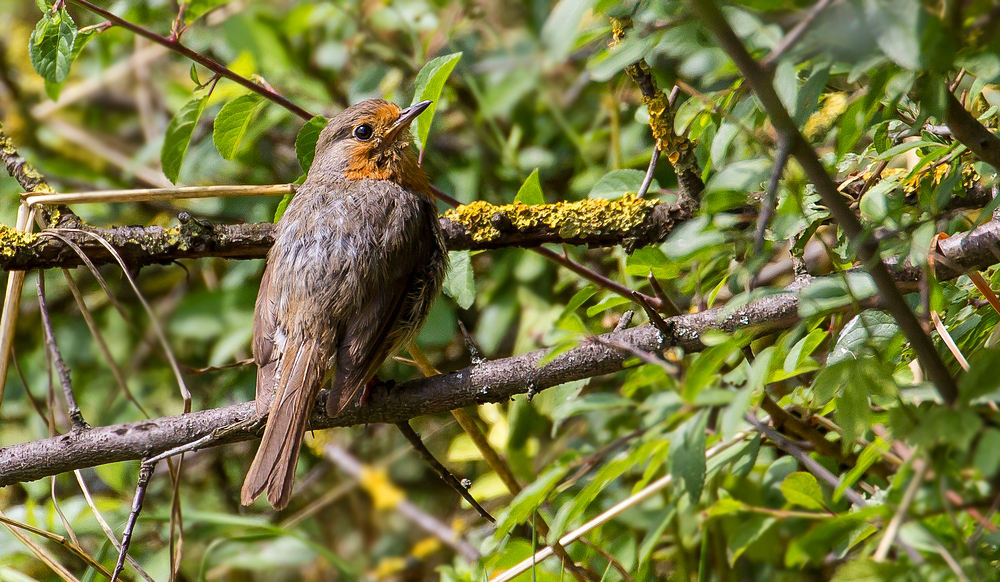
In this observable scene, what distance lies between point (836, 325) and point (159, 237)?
2.17m

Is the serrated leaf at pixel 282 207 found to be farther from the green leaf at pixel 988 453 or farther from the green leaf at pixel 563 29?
the green leaf at pixel 988 453

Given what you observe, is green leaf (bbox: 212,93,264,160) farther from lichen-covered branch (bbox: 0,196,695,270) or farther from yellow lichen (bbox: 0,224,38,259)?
yellow lichen (bbox: 0,224,38,259)

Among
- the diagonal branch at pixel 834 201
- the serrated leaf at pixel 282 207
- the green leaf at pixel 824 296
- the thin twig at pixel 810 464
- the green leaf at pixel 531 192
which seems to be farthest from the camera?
the serrated leaf at pixel 282 207

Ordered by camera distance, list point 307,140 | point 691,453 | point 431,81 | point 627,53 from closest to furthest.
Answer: point 691,453 < point 627,53 < point 431,81 < point 307,140

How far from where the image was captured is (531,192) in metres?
2.91

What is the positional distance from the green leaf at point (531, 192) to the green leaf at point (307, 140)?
709 mm

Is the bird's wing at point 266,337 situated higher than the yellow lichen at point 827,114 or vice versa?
the bird's wing at point 266,337

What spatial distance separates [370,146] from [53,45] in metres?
1.56

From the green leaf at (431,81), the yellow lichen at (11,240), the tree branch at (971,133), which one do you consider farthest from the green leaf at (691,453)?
the yellow lichen at (11,240)

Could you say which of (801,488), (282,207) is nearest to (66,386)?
(282,207)

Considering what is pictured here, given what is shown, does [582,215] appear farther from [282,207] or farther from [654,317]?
[282,207]

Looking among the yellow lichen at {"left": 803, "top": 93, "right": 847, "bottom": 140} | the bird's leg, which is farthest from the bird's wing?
the yellow lichen at {"left": 803, "top": 93, "right": 847, "bottom": 140}

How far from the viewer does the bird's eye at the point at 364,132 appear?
159 inches

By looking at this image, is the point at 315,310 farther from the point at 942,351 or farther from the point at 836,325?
the point at 942,351
